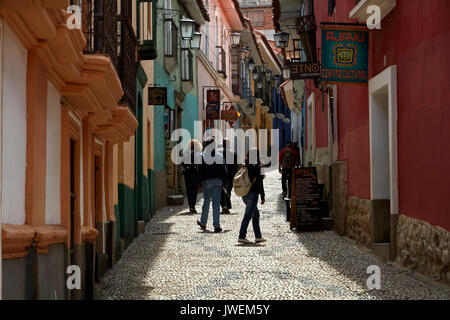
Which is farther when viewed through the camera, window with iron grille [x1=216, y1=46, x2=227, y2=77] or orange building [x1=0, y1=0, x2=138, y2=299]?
window with iron grille [x1=216, y1=46, x2=227, y2=77]

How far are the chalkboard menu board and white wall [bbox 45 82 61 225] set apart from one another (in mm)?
7825

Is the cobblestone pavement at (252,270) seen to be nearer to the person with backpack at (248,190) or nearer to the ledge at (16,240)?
the person with backpack at (248,190)

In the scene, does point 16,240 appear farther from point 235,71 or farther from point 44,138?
point 235,71

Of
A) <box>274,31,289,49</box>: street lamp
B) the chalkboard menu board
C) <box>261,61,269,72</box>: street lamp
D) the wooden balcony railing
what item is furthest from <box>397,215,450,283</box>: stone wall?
<box>261,61,269,72</box>: street lamp

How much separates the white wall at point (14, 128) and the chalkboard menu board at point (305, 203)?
29.5 ft

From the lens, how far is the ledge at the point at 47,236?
4.64 m

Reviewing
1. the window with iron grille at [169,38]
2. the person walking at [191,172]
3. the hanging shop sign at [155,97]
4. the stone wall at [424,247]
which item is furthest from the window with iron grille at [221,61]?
the stone wall at [424,247]

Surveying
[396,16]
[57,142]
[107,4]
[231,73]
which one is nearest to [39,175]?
[57,142]

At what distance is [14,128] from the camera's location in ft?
14.3

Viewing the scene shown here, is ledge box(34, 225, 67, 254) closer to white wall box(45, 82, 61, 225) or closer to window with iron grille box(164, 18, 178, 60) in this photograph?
white wall box(45, 82, 61, 225)

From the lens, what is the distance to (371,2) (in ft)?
30.8

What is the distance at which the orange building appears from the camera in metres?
4.15

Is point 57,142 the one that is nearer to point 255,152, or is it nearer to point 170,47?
point 255,152

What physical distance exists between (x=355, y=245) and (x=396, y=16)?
3.71m
